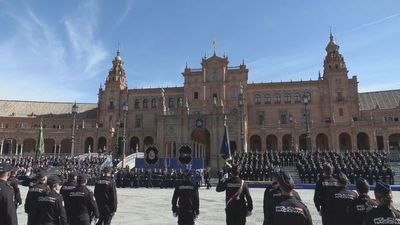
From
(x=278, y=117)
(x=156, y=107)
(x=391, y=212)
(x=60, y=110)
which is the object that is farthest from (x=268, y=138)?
(x=391, y=212)

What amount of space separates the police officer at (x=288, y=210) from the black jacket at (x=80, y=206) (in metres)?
4.48

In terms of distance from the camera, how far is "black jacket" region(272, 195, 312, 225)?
175 inches

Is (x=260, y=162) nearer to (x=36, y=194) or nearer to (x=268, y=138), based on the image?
(x=36, y=194)

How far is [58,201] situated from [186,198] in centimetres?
345

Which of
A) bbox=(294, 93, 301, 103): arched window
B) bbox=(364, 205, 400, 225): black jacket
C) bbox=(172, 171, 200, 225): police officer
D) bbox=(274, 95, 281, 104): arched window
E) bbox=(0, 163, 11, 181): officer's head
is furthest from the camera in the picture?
bbox=(274, 95, 281, 104): arched window

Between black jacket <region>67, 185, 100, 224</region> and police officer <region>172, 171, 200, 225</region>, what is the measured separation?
219 cm

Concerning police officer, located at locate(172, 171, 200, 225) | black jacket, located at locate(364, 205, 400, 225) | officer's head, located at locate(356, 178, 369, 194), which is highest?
officer's head, located at locate(356, 178, 369, 194)

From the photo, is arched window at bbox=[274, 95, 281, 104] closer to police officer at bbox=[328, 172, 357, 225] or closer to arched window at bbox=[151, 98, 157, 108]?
arched window at bbox=[151, 98, 157, 108]

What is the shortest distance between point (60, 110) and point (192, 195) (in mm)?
81251

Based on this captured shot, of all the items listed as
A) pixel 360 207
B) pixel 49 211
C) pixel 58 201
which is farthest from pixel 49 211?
pixel 360 207

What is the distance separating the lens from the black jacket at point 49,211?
635 centimetres

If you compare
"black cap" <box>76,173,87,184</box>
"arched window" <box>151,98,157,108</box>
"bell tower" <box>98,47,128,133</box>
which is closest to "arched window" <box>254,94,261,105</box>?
"arched window" <box>151,98,157,108</box>

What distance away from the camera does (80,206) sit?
7508mm

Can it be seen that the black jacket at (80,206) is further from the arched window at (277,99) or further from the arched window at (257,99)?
the arched window at (277,99)
